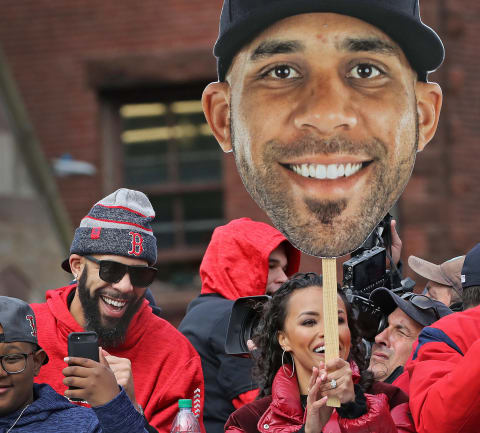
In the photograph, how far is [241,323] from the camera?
4.48 m

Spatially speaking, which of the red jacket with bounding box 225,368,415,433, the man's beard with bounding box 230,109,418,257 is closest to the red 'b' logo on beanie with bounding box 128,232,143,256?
the red jacket with bounding box 225,368,415,433

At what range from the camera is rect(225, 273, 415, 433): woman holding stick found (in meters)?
3.59

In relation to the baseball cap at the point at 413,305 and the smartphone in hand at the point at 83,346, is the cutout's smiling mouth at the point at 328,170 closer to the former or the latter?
the smartphone in hand at the point at 83,346

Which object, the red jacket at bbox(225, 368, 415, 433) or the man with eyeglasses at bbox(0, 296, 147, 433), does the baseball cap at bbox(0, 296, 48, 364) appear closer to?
the man with eyeglasses at bbox(0, 296, 147, 433)

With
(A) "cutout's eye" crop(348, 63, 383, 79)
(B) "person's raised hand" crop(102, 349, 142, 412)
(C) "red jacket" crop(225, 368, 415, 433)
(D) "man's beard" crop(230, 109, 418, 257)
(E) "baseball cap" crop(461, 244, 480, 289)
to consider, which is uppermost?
(A) "cutout's eye" crop(348, 63, 383, 79)

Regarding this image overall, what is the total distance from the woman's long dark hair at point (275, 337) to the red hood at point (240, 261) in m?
0.73

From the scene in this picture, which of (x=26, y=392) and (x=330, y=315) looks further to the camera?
(x=26, y=392)

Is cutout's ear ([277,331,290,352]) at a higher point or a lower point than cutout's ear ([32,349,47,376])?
higher

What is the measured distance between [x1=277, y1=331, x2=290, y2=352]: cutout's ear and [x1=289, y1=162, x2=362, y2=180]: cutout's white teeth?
2.27 ft

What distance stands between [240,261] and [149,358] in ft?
2.20

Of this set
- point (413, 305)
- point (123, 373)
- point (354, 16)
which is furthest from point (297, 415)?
point (354, 16)

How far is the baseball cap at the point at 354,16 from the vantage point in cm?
355

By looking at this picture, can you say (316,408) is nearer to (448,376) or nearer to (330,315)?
(330,315)

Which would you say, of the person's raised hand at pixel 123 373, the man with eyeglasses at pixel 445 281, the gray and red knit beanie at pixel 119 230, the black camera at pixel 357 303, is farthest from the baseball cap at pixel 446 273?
the person's raised hand at pixel 123 373
